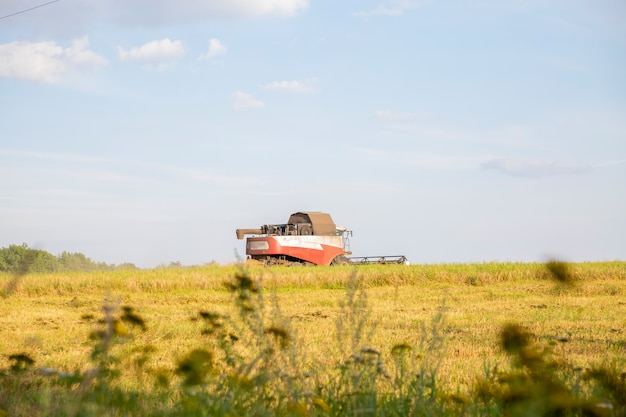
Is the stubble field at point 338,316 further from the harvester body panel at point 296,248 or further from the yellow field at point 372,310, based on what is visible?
the harvester body panel at point 296,248

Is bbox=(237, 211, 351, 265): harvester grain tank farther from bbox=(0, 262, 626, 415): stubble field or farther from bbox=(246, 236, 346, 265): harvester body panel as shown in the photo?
bbox=(0, 262, 626, 415): stubble field

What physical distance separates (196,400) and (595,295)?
20.0m

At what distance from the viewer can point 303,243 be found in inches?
1324

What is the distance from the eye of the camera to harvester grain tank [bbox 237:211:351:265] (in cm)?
3317

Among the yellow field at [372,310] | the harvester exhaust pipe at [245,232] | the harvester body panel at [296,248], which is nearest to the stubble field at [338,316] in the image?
the yellow field at [372,310]

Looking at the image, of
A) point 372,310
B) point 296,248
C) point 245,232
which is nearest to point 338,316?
point 372,310

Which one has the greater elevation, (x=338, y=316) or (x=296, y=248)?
(x=296, y=248)

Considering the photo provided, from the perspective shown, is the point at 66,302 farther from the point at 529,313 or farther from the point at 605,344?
the point at 605,344

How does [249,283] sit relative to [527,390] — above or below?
above

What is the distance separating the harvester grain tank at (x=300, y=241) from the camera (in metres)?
33.2

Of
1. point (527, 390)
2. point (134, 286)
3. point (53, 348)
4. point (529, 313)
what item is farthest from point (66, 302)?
point (527, 390)

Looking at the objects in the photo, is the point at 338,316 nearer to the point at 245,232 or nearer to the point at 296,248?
the point at 296,248

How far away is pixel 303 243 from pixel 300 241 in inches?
6.9

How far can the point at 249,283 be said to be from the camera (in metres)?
3.66
